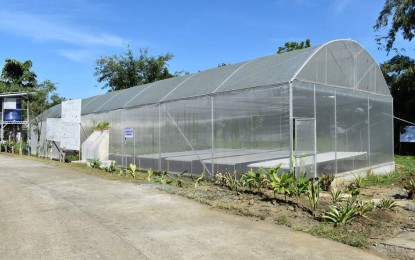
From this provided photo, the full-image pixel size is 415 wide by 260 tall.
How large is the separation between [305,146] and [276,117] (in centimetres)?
123

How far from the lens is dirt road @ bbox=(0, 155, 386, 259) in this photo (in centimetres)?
535

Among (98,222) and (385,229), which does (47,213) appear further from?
(385,229)

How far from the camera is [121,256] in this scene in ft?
17.0

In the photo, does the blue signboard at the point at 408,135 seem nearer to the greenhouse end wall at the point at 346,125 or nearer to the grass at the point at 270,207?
the greenhouse end wall at the point at 346,125

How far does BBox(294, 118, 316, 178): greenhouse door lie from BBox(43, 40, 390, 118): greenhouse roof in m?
1.32

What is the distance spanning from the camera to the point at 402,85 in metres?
23.3

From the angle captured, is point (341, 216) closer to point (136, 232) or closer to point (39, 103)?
point (136, 232)

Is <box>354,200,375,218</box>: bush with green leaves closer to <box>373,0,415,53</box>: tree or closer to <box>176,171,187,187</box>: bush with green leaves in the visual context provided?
<box>176,171,187,187</box>: bush with green leaves

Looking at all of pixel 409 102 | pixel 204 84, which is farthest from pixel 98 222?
pixel 409 102

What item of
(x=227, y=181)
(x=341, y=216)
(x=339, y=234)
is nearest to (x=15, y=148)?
(x=227, y=181)

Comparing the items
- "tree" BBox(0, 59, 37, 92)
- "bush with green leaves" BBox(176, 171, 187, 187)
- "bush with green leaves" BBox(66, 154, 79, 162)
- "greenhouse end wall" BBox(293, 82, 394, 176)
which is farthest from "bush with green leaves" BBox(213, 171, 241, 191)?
"tree" BBox(0, 59, 37, 92)

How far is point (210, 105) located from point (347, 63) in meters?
5.09

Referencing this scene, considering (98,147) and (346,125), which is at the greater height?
(346,125)

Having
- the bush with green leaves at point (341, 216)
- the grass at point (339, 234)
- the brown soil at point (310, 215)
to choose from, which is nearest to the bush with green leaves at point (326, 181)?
the brown soil at point (310, 215)
